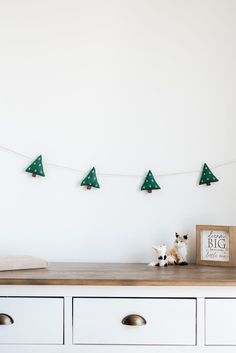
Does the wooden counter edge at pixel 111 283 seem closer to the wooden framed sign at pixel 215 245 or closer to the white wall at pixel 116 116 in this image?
the wooden framed sign at pixel 215 245

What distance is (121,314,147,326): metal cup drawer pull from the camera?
4.82 feet

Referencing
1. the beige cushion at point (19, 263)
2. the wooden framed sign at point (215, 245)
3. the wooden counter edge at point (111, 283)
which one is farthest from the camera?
the wooden framed sign at point (215, 245)

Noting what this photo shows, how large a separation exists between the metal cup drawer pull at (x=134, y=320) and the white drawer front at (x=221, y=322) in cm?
23

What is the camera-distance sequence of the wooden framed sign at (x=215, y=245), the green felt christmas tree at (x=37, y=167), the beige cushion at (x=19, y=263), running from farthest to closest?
1. the green felt christmas tree at (x=37, y=167)
2. the wooden framed sign at (x=215, y=245)
3. the beige cushion at (x=19, y=263)

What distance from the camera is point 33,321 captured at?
1.49m

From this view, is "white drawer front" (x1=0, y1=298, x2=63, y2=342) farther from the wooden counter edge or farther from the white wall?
the white wall

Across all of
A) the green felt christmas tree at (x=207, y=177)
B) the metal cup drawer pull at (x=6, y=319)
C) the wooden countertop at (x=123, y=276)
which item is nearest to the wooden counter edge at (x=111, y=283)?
the wooden countertop at (x=123, y=276)

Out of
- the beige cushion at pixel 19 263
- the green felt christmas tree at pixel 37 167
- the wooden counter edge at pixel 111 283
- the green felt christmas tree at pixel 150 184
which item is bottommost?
the wooden counter edge at pixel 111 283

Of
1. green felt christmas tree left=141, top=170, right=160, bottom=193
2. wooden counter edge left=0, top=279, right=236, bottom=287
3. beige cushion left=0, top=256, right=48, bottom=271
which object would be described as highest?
green felt christmas tree left=141, top=170, right=160, bottom=193

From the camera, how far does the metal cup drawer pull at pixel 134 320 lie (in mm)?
1468

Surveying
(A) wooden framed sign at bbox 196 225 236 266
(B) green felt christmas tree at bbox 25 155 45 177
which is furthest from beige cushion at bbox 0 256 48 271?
(A) wooden framed sign at bbox 196 225 236 266

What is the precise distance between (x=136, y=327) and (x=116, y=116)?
927mm

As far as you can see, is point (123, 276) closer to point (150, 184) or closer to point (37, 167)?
point (150, 184)

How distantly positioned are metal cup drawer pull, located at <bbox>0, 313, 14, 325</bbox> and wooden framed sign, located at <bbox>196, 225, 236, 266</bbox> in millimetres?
828
